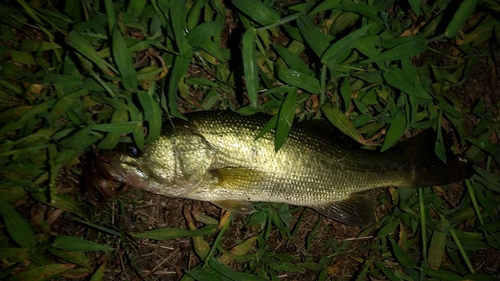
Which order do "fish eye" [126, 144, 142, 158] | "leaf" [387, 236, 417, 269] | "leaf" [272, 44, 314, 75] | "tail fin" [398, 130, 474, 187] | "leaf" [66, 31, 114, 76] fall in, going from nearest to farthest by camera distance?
"leaf" [66, 31, 114, 76]
"fish eye" [126, 144, 142, 158]
"leaf" [272, 44, 314, 75]
"tail fin" [398, 130, 474, 187]
"leaf" [387, 236, 417, 269]

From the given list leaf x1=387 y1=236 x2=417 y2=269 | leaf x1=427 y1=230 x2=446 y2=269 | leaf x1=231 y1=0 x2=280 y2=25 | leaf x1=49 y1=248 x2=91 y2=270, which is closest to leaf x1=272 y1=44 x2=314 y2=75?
leaf x1=231 y1=0 x2=280 y2=25

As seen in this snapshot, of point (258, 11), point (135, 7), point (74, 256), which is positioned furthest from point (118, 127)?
point (258, 11)

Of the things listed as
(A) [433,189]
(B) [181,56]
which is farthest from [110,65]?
(A) [433,189]

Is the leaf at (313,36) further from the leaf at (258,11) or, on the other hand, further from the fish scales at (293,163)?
the fish scales at (293,163)

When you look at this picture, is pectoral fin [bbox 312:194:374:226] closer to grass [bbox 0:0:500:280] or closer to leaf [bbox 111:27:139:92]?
grass [bbox 0:0:500:280]

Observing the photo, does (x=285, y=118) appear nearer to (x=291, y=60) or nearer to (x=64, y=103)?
(x=291, y=60)

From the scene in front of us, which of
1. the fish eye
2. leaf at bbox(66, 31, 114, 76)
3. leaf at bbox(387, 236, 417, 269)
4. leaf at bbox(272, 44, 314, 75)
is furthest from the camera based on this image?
leaf at bbox(387, 236, 417, 269)

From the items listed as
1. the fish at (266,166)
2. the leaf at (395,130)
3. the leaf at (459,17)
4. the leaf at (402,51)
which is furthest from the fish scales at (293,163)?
the leaf at (459,17)
